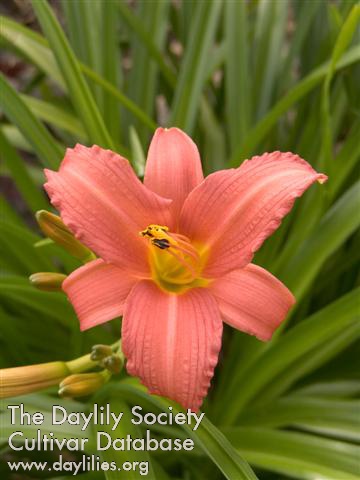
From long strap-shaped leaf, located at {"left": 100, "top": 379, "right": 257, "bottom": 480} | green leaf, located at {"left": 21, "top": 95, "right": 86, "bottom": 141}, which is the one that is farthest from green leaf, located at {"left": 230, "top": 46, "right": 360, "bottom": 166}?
long strap-shaped leaf, located at {"left": 100, "top": 379, "right": 257, "bottom": 480}

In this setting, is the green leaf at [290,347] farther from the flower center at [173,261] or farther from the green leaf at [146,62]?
the green leaf at [146,62]

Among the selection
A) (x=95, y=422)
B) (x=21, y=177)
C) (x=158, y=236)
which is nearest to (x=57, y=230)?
(x=158, y=236)

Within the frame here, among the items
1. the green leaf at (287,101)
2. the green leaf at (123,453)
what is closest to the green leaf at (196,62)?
the green leaf at (287,101)

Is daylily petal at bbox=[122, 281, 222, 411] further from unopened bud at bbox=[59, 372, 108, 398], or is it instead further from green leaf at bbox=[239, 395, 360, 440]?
green leaf at bbox=[239, 395, 360, 440]

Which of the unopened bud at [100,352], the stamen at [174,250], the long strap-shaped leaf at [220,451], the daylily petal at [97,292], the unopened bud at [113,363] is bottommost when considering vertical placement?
the long strap-shaped leaf at [220,451]

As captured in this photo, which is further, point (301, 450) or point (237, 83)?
point (237, 83)

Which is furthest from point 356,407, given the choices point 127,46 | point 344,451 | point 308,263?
point 127,46

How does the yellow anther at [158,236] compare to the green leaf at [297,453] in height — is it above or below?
above

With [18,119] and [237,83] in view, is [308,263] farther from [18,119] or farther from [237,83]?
[18,119]
